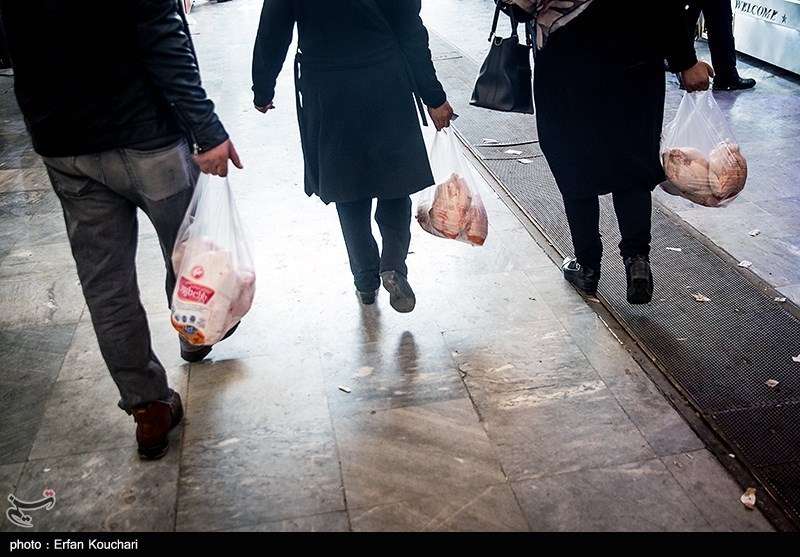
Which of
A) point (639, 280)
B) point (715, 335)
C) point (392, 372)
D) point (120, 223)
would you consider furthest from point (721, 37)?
point (120, 223)

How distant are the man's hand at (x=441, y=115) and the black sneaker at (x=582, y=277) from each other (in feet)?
2.87

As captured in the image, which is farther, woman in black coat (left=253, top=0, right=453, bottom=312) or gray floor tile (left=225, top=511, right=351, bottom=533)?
woman in black coat (left=253, top=0, right=453, bottom=312)

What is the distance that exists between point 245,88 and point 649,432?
555 cm

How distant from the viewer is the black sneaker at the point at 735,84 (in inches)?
248

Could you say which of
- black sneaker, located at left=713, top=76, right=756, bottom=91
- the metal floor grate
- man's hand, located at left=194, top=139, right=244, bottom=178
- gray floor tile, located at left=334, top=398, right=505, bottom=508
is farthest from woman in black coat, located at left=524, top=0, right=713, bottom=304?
black sneaker, located at left=713, top=76, right=756, bottom=91

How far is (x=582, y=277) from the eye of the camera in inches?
138

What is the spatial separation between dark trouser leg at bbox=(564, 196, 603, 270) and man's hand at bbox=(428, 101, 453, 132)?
1.95ft

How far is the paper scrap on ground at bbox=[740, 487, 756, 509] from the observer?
2.36 metres

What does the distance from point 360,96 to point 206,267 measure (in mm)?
907

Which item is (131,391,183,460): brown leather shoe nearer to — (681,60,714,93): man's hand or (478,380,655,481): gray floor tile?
(478,380,655,481): gray floor tile

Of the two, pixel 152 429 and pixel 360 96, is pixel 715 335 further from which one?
pixel 152 429

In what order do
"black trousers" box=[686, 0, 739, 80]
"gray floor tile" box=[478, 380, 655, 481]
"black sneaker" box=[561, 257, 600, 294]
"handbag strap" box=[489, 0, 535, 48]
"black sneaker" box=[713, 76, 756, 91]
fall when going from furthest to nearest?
"black sneaker" box=[713, 76, 756, 91] < "black trousers" box=[686, 0, 739, 80] < "black sneaker" box=[561, 257, 600, 294] < "handbag strap" box=[489, 0, 535, 48] < "gray floor tile" box=[478, 380, 655, 481]

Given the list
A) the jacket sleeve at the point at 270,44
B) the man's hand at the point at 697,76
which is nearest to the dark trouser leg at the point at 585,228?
the man's hand at the point at 697,76
